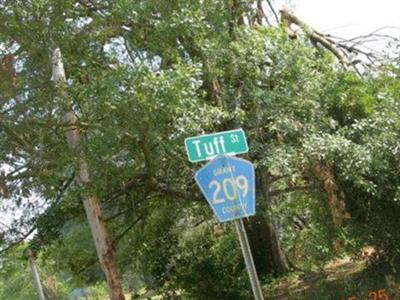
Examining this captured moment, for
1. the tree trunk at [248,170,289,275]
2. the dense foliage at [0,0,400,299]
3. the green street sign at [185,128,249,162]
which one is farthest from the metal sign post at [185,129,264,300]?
the tree trunk at [248,170,289,275]

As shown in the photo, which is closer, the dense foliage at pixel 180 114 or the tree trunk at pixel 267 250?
the dense foliage at pixel 180 114

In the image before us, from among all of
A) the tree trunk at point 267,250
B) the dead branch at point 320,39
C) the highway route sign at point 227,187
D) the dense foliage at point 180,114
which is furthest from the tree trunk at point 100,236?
the dead branch at point 320,39

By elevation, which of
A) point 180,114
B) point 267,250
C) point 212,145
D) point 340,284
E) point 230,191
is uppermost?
point 180,114

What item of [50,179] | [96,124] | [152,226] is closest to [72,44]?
[96,124]

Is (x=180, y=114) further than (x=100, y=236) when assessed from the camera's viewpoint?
No

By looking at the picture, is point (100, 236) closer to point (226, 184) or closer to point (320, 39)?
point (226, 184)

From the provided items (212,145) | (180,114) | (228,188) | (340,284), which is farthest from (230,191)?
(340,284)

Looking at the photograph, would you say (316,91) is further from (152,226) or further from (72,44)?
(152,226)

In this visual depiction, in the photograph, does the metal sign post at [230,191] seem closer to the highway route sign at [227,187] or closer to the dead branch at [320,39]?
the highway route sign at [227,187]

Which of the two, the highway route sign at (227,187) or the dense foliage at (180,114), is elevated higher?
the dense foliage at (180,114)

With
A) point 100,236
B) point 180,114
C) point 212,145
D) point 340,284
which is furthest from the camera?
point 340,284

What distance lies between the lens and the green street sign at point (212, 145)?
570 centimetres

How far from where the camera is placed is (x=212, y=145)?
18.8 ft

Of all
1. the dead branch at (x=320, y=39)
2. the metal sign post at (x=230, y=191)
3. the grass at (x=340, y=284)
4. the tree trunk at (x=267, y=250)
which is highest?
the dead branch at (x=320, y=39)
